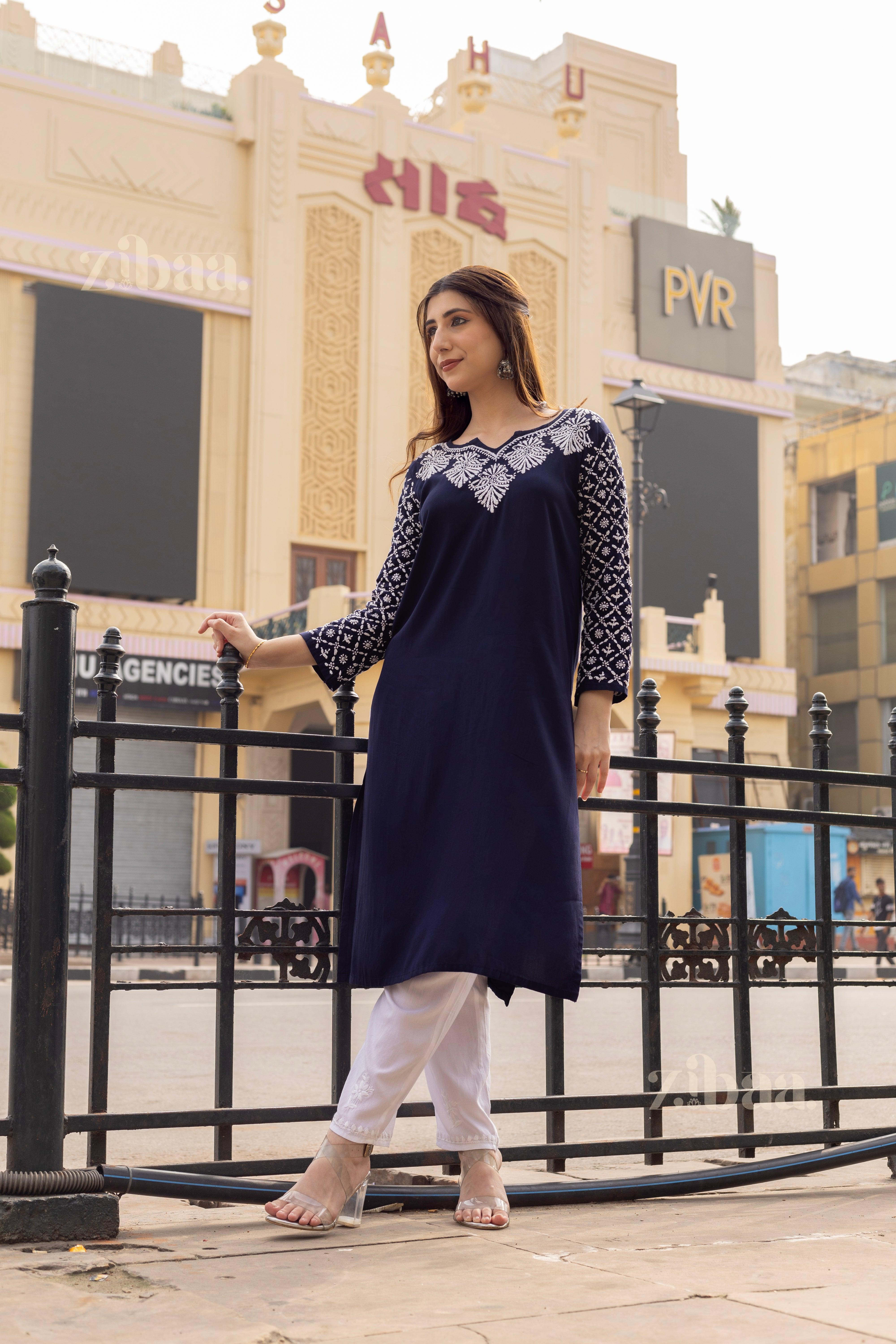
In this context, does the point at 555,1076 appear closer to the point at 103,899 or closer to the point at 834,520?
the point at 103,899

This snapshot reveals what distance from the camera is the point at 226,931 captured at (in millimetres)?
3227

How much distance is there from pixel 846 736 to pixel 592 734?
3459cm

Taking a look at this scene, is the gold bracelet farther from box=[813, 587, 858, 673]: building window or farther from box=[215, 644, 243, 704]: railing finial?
box=[813, 587, 858, 673]: building window

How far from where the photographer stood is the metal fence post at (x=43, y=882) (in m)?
2.88

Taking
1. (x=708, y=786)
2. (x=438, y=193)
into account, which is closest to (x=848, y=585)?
(x=708, y=786)

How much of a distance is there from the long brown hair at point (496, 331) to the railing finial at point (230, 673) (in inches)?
22.3

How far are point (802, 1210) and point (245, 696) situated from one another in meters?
22.3

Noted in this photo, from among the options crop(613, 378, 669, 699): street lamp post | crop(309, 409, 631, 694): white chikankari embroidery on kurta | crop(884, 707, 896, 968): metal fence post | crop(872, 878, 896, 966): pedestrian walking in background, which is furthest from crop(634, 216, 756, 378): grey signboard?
crop(309, 409, 631, 694): white chikankari embroidery on kurta

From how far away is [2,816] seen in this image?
16375 millimetres

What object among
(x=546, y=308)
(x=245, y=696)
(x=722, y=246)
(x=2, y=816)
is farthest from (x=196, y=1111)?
(x=722, y=246)

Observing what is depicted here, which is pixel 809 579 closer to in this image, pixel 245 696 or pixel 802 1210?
pixel 245 696

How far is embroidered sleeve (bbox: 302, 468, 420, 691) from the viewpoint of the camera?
125 inches

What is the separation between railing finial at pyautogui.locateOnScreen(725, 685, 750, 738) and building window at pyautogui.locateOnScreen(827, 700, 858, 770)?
32364mm

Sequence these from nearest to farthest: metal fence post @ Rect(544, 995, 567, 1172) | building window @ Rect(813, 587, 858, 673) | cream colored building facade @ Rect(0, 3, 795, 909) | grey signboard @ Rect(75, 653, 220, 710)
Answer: metal fence post @ Rect(544, 995, 567, 1172)
grey signboard @ Rect(75, 653, 220, 710)
cream colored building facade @ Rect(0, 3, 795, 909)
building window @ Rect(813, 587, 858, 673)
